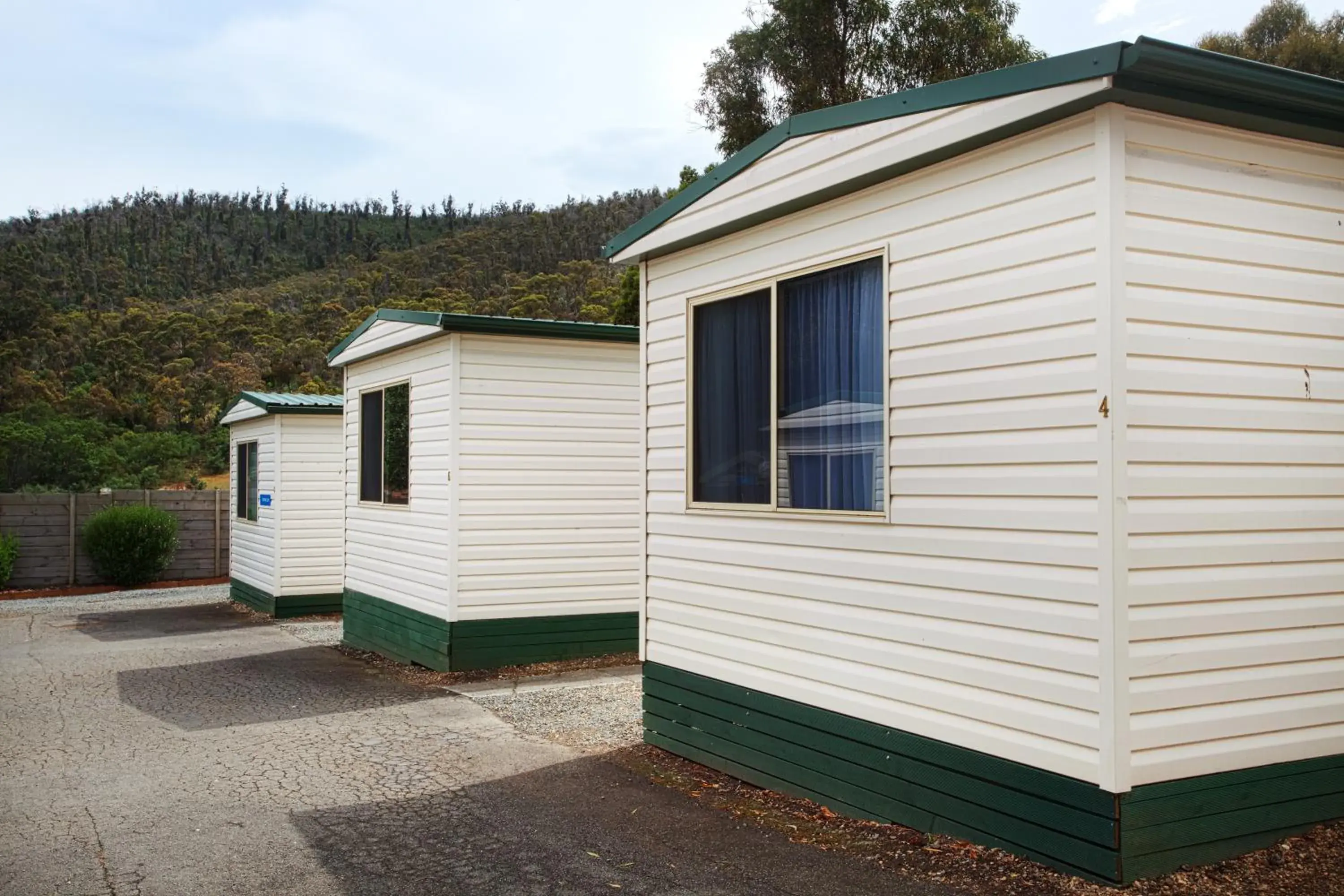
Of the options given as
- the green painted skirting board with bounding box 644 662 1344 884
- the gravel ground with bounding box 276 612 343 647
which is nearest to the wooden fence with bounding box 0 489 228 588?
the gravel ground with bounding box 276 612 343 647

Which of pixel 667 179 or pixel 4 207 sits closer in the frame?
pixel 667 179

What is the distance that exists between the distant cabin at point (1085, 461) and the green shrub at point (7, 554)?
16.6 meters

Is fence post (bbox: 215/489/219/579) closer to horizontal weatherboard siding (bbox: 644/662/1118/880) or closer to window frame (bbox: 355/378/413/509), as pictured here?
window frame (bbox: 355/378/413/509)

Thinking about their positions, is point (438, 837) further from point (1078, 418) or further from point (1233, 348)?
point (1233, 348)

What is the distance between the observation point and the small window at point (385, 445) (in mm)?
9922

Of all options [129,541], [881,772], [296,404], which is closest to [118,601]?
[129,541]

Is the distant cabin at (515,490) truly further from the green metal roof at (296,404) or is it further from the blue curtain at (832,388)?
the green metal roof at (296,404)

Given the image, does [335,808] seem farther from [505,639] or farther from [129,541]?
[129,541]

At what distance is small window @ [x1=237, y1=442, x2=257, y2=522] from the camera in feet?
49.8

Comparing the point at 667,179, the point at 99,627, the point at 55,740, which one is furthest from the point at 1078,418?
the point at 667,179

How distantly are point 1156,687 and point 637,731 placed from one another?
373cm

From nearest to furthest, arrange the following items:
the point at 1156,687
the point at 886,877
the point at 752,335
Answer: the point at 1156,687 < the point at 886,877 < the point at 752,335

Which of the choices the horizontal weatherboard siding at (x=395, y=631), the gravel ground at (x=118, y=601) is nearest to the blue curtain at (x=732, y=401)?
the horizontal weatherboard siding at (x=395, y=631)

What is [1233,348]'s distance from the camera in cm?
388
